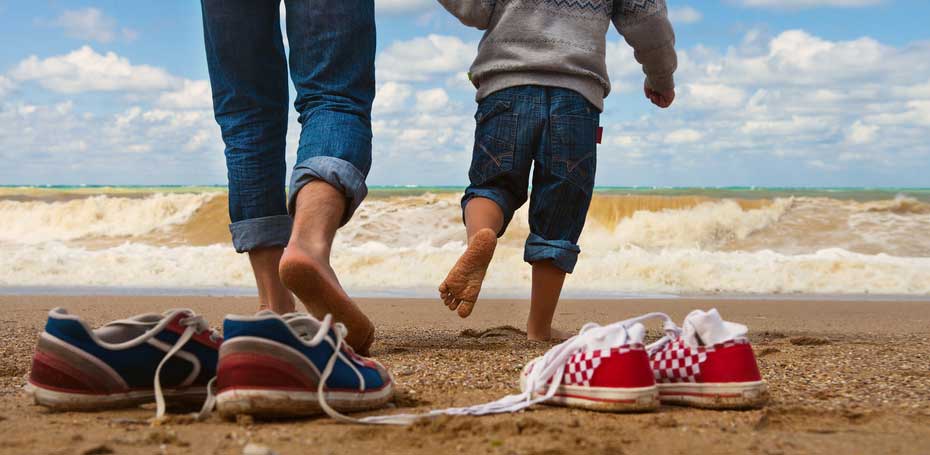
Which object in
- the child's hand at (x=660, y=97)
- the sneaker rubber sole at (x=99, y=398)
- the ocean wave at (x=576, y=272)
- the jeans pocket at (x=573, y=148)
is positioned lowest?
the ocean wave at (x=576, y=272)

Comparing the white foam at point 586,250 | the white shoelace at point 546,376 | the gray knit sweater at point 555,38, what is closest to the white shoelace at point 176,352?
the white shoelace at point 546,376

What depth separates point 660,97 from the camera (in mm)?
3629

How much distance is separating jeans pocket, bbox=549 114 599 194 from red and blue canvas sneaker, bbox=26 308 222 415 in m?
1.58

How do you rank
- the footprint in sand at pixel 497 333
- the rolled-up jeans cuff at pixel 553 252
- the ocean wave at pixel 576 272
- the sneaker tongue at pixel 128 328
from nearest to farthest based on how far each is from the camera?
the sneaker tongue at pixel 128 328 < the rolled-up jeans cuff at pixel 553 252 < the footprint in sand at pixel 497 333 < the ocean wave at pixel 576 272

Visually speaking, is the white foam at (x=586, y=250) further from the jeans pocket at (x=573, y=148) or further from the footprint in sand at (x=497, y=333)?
the jeans pocket at (x=573, y=148)

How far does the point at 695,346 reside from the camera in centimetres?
206

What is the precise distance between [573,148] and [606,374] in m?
1.42

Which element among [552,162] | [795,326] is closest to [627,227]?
[795,326]

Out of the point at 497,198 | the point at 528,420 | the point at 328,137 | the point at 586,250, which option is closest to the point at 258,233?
the point at 328,137

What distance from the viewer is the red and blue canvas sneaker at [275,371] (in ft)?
5.73

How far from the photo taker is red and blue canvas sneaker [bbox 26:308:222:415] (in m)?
1.86

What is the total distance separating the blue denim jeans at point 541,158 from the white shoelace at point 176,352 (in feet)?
4.71

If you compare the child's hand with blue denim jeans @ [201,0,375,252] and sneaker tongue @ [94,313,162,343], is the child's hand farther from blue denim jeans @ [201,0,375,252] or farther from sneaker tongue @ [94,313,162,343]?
sneaker tongue @ [94,313,162,343]

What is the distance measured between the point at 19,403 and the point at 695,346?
5.26 feet
